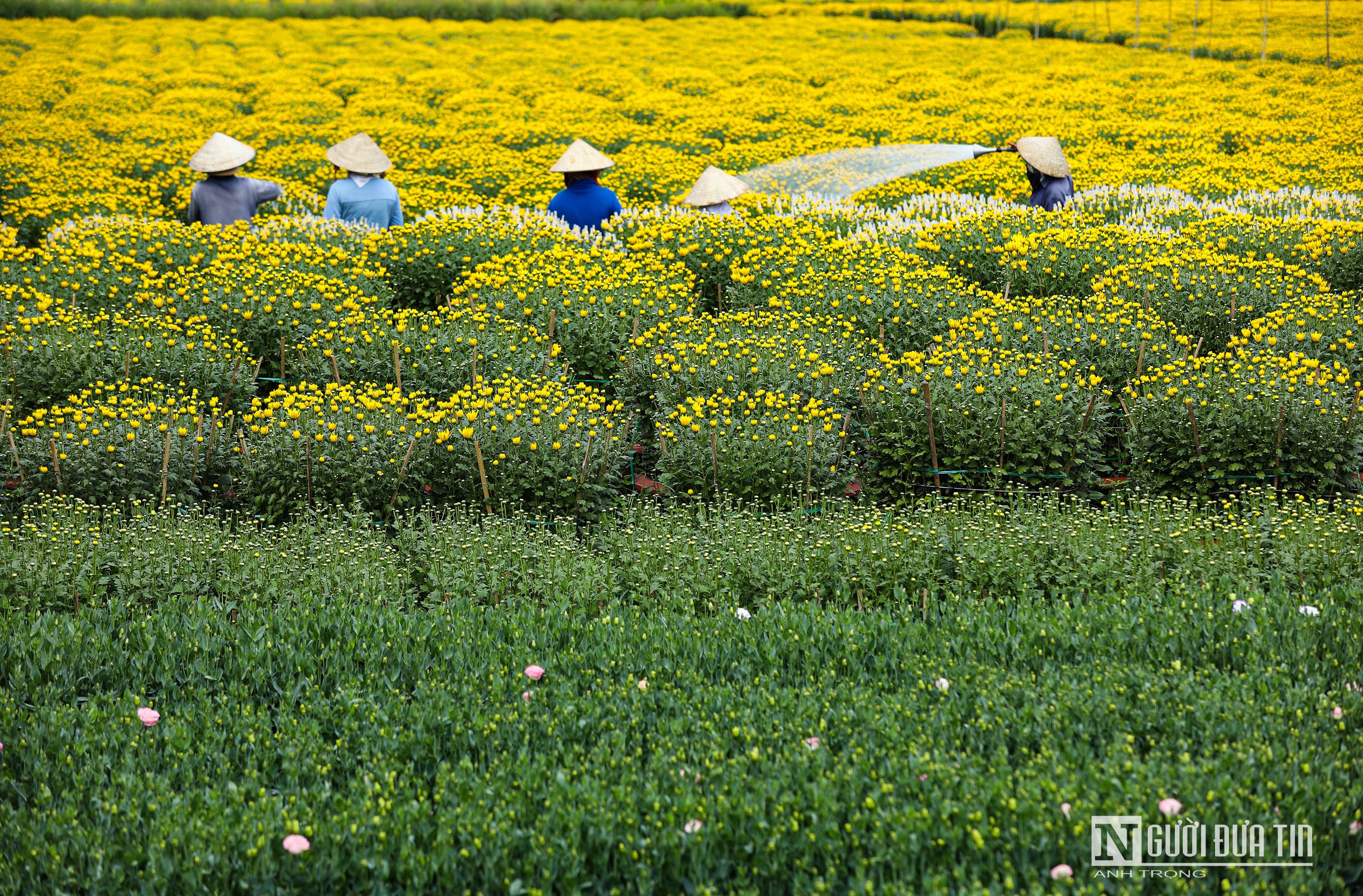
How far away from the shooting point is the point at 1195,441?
6.06 metres

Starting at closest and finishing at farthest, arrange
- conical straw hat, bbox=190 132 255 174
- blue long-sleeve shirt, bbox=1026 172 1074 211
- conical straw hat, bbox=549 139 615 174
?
conical straw hat, bbox=549 139 615 174 → conical straw hat, bbox=190 132 255 174 → blue long-sleeve shirt, bbox=1026 172 1074 211

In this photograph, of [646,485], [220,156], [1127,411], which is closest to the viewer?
[1127,411]

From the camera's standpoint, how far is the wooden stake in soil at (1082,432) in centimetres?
625

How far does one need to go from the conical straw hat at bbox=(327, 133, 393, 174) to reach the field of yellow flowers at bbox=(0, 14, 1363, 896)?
0.99 meters

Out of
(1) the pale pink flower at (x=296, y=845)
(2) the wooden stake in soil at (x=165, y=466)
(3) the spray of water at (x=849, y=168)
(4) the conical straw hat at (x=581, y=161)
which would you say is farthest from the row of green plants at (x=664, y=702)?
(3) the spray of water at (x=849, y=168)

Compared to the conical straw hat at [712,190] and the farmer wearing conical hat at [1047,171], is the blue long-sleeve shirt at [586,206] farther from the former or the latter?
the farmer wearing conical hat at [1047,171]

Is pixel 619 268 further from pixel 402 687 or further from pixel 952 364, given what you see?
pixel 402 687

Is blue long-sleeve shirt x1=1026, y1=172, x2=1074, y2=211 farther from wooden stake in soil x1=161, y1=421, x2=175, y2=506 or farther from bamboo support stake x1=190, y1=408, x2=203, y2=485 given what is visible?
wooden stake in soil x1=161, y1=421, x2=175, y2=506

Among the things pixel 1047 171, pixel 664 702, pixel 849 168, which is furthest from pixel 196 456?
pixel 849 168

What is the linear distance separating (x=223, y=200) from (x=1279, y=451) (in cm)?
1017

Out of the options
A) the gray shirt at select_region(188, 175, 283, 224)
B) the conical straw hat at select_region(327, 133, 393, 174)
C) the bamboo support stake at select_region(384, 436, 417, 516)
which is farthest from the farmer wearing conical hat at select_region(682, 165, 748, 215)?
the bamboo support stake at select_region(384, 436, 417, 516)

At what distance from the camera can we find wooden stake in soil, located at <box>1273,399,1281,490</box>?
19.2 feet

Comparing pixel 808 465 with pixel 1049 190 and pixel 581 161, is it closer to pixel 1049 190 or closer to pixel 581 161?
pixel 581 161

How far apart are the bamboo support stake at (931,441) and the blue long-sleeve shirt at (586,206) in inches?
211
